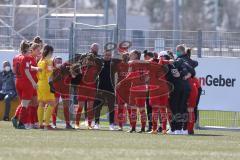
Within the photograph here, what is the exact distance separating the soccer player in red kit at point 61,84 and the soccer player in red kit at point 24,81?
1.34 metres

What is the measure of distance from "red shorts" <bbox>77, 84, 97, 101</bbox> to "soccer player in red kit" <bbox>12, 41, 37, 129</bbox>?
2.33 m

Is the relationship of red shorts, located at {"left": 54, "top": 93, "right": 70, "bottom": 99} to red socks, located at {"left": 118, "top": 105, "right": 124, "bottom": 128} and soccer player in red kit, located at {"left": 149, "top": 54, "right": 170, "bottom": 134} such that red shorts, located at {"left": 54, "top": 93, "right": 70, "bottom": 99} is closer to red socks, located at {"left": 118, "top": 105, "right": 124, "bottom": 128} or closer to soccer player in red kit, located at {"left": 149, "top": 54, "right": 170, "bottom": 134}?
red socks, located at {"left": 118, "top": 105, "right": 124, "bottom": 128}

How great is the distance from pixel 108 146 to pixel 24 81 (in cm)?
555

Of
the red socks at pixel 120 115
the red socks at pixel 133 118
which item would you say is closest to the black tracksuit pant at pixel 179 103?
the red socks at pixel 133 118

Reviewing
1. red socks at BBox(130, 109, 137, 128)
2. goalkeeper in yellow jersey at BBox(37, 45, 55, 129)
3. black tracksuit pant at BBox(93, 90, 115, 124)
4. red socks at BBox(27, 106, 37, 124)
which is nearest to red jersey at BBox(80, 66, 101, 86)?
black tracksuit pant at BBox(93, 90, 115, 124)

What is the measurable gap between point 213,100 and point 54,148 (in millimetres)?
10977

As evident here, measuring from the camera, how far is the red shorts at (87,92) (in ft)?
85.0

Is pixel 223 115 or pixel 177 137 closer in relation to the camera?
pixel 177 137

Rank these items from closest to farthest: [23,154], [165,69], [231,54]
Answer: [23,154] → [165,69] → [231,54]

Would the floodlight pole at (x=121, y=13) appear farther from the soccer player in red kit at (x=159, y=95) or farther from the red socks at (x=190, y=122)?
the red socks at (x=190, y=122)

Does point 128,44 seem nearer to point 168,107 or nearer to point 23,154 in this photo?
point 168,107

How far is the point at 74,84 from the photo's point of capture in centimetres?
2636

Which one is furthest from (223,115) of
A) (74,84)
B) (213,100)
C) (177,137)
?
(177,137)

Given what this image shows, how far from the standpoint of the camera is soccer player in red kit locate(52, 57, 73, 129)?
83.4 feet
